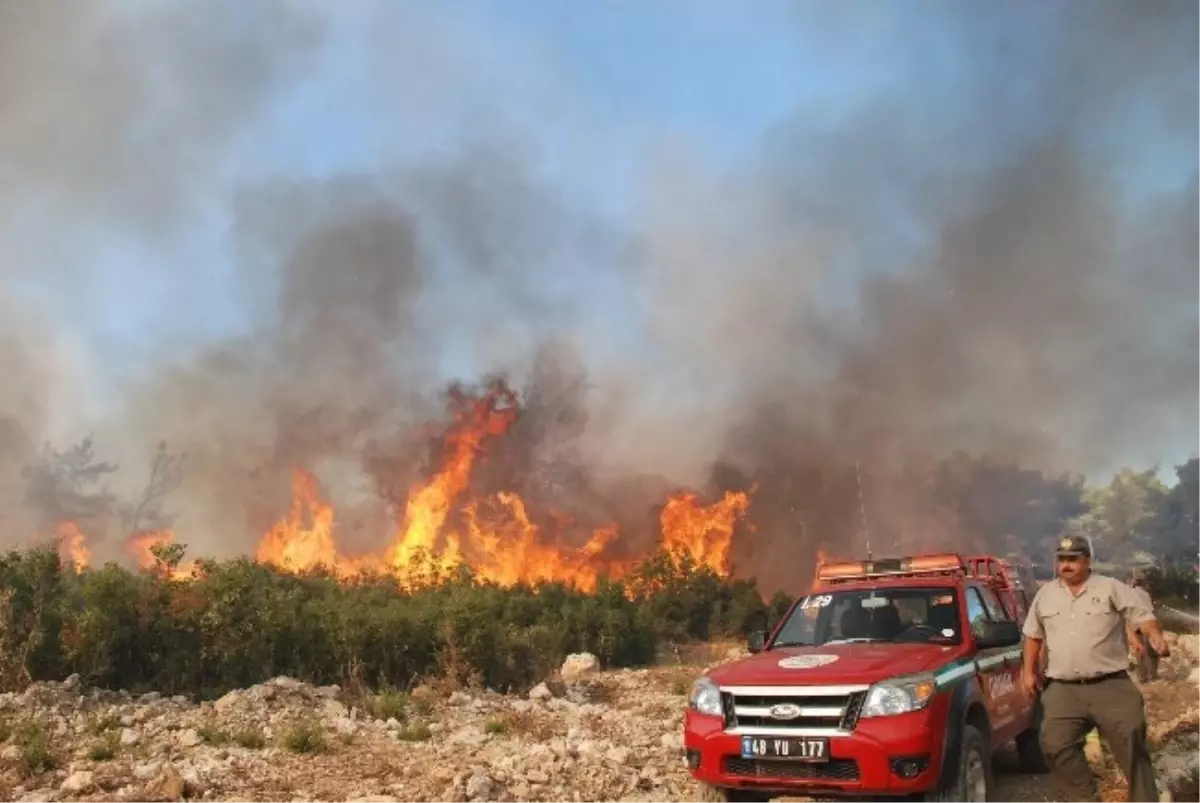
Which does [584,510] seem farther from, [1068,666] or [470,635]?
[1068,666]

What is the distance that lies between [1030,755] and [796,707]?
419 cm

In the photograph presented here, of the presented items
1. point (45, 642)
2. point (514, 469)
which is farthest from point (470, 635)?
point (514, 469)

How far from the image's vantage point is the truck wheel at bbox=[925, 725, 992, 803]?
5637 mm

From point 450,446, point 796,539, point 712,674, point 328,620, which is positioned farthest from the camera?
point 796,539

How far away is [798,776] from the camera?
5.58 m

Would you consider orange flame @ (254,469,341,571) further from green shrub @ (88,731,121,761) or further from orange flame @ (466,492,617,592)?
green shrub @ (88,731,121,761)

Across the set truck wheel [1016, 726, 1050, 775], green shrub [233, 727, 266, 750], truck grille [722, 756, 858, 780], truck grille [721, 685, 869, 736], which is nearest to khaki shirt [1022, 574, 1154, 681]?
truck grille [721, 685, 869, 736]

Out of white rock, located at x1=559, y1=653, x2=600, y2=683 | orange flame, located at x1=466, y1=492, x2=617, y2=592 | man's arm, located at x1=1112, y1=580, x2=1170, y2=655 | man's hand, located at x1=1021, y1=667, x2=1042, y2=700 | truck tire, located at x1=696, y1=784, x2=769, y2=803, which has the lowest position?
white rock, located at x1=559, y1=653, x2=600, y2=683

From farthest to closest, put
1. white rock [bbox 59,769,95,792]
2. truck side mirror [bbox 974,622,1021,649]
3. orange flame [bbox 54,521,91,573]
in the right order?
orange flame [bbox 54,521,91,573], white rock [bbox 59,769,95,792], truck side mirror [bbox 974,622,1021,649]

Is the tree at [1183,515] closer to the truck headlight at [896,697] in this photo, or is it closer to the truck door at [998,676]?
the truck door at [998,676]

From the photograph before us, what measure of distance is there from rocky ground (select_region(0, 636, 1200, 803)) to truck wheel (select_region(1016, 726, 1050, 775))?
16 centimetres

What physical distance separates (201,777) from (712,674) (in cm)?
486

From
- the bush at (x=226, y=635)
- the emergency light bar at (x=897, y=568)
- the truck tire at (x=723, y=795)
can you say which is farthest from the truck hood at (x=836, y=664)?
the bush at (x=226, y=635)

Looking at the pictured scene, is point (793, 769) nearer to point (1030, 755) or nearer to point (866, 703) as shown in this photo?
point (866, 703)
